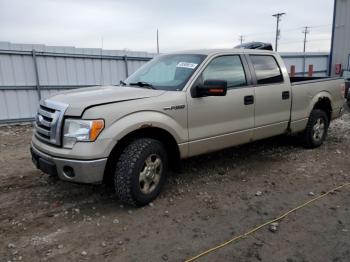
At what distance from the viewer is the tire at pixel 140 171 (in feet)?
11.1

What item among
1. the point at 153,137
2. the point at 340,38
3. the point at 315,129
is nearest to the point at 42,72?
A: the point at 153,137

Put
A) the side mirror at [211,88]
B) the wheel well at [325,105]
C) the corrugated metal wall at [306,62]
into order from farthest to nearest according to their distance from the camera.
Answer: the corrugated metal wall at [306,62]
the wheel well at [325,105]
the side mirror at [211,88]

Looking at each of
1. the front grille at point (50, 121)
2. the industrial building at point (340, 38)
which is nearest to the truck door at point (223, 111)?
the front grille at point (50, 121)

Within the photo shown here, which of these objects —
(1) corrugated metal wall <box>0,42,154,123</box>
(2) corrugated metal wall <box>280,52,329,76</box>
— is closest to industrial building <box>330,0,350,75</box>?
(2) corrugated metal wall <box>280,52,329,76</box>

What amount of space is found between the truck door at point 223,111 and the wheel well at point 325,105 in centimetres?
211

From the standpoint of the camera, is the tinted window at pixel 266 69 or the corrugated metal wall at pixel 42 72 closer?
the tinted window at pixel 266 69

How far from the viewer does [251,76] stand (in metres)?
4.69

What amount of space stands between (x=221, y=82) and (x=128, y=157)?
139cm

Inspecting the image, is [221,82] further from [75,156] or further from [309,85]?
[309,85]

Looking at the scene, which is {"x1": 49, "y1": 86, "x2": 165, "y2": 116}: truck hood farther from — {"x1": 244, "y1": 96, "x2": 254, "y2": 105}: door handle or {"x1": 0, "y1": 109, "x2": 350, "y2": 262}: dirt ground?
{"x1": 244, "y1": 96, "x2": 254, "y2": 105}: door handle

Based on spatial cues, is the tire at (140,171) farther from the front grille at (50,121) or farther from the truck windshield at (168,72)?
the truck windshield at (168,72)

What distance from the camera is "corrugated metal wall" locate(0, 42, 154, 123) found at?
29.1ft

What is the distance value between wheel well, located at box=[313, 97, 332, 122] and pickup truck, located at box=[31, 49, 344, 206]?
86cm

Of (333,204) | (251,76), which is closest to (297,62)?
(251,76)
